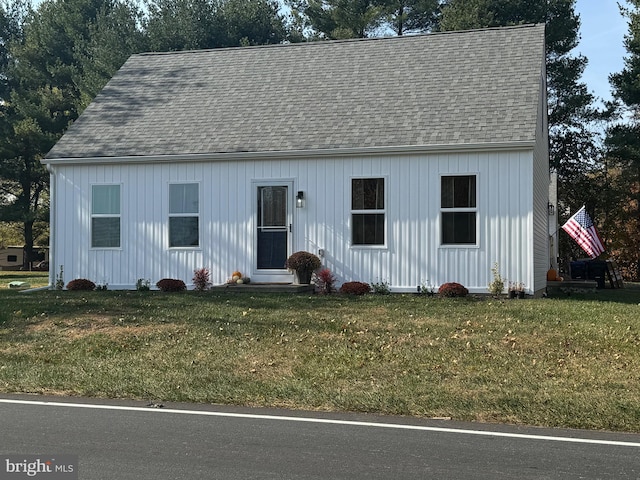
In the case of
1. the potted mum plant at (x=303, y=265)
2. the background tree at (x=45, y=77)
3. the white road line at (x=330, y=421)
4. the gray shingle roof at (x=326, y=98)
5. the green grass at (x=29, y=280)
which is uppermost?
the background tree at (x=45, y=77)

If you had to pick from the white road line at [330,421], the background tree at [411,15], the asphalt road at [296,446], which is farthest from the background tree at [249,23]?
the asphalt road at [296,446]

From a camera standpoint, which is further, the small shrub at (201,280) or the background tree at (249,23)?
the background tree at (249,23)

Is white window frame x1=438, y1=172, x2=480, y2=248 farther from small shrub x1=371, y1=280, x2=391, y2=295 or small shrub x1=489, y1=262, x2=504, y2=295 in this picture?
small shrub x1=371, y1=280, x2=391, y2=295

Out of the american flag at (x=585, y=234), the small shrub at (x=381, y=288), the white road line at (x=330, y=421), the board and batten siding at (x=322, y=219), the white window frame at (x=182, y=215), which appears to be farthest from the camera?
the american flag at (x=585, y=234)

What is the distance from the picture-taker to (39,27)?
44.6 m

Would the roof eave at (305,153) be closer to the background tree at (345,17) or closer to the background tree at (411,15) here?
the background tree at (345,17)

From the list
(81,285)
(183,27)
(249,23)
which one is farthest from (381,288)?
(249,23)

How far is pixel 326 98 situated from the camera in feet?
59.0

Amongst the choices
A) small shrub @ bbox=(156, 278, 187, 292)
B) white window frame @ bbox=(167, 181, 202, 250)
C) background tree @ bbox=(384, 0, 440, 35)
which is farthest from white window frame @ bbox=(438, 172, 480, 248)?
background tree @ bbox=(384, 0, 440, 35)

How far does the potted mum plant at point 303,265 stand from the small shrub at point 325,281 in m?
0.19

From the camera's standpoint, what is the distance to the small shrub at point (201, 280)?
661 inches

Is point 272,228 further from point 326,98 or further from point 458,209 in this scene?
point 458,209

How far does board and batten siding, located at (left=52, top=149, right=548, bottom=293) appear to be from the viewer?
15.5 meters

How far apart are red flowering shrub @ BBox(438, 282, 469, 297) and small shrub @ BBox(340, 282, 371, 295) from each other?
4.99 ft
